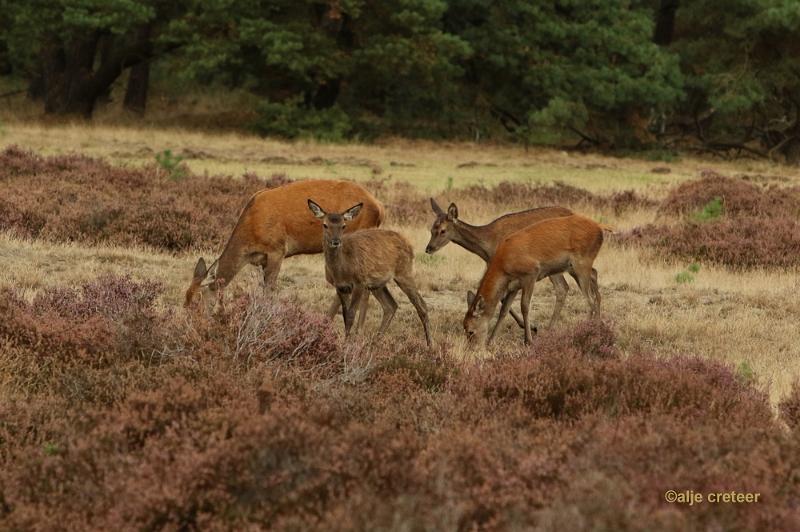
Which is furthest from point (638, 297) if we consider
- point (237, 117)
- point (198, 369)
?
point (237, 117)

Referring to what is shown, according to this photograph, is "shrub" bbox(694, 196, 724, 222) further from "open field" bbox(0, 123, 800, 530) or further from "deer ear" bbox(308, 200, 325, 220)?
"deer ear" bbox(308, 200, 325, 220)

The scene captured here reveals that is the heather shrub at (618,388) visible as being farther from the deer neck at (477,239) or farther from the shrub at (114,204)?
the shrub at (114,204)

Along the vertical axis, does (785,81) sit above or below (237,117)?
above

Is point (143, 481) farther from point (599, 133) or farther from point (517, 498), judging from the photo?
point (599, 133)

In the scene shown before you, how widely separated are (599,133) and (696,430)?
32.3 metres

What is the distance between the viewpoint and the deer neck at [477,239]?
39.9 feet

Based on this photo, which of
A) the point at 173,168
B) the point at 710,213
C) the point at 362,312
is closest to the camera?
the point at 362,312

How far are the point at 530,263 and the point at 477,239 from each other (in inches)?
57.7

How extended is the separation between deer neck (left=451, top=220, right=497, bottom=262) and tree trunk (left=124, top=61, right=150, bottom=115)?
30.1 m

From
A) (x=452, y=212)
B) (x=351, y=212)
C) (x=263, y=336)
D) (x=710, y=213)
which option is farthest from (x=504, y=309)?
(x=710, y=213)

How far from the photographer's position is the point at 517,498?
491 centimetres

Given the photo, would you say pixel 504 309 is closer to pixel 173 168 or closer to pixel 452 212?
pixel 452 212

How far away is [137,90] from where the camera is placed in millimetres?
40625

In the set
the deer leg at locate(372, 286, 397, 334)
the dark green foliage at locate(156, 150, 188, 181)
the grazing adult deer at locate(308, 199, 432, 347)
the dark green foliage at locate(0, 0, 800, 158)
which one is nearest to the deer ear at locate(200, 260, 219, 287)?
the grazing adult deer at locate(308, 199, 432, 347)
